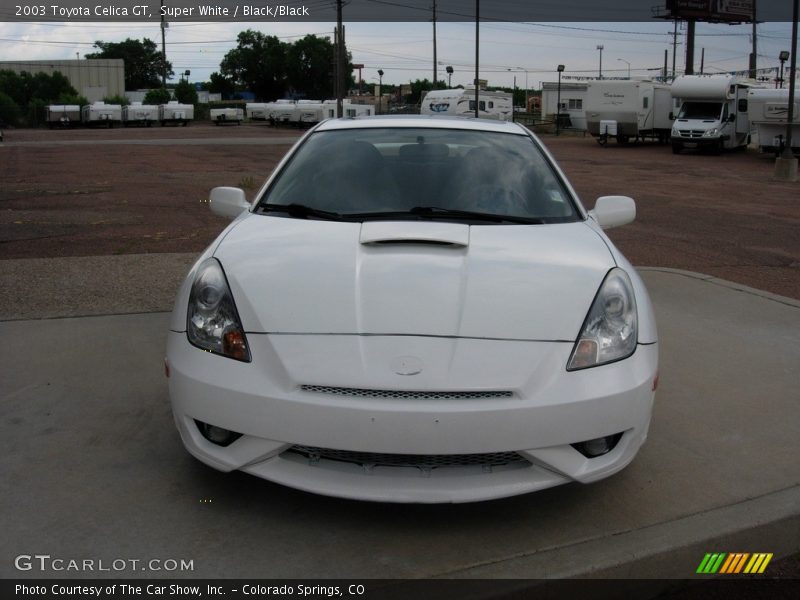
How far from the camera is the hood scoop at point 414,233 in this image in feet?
12.1

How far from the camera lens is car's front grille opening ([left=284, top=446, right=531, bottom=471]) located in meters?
3.01

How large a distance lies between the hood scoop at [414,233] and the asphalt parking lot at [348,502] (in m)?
1.09

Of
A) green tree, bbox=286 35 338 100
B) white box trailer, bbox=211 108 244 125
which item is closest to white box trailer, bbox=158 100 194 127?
white box trailer, bbox=211 108 244 125

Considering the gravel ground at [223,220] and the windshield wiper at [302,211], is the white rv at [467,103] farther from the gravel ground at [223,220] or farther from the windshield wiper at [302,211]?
the windshield wiper at [302,211]

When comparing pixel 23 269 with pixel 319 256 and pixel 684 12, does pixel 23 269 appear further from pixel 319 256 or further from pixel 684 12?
pixel 684 12

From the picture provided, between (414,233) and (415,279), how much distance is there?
0.42 m

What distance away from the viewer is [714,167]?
27359 mm

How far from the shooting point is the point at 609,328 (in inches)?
132

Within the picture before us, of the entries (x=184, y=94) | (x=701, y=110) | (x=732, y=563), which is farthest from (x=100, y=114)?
(x=732, y=563)

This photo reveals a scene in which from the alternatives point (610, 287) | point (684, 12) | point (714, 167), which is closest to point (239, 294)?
point (610, 287)

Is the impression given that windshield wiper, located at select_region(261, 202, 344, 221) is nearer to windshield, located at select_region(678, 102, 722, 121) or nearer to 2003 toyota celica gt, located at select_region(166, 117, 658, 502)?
2003 toyota celica gt, located at select_region(166, 117, 658, 502)

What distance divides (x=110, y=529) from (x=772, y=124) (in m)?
30.3

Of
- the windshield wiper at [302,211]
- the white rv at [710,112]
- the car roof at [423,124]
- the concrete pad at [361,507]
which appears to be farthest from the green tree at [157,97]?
the windshield wiper at [302,211]

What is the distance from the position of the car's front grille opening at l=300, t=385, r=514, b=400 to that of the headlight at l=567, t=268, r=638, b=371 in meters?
0.33
